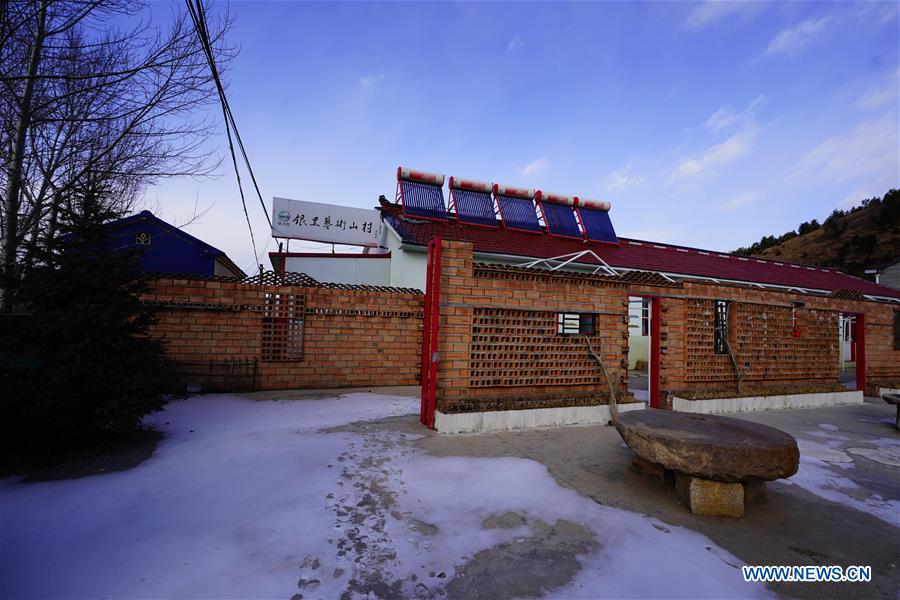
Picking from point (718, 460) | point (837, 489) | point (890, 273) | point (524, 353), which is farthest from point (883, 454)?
point (890, 273)

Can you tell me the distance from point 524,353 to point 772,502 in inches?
122

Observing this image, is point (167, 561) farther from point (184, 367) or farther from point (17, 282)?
point (184, 367)

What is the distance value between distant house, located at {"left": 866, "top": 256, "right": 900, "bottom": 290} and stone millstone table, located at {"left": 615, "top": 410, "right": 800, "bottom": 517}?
23.7m

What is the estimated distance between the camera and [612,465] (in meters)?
4.16

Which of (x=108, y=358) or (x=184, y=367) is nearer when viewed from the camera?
(x=108, y=358)

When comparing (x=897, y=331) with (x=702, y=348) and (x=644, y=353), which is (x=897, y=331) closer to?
(x=644, y=353)

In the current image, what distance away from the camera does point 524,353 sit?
5.84m

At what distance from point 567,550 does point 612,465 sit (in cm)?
188

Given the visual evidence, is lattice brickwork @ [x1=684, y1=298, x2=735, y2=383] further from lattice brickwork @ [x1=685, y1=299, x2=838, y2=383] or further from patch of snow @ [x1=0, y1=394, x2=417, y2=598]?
patch of snow @ [x1=0, y1=394, x2=417, y2=598]

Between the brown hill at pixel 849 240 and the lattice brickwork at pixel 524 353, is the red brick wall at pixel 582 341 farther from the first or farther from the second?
the brown hill at pixel 849 240

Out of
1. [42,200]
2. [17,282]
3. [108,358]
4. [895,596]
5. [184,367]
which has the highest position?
[42,200]

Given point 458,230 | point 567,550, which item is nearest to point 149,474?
point 567,550

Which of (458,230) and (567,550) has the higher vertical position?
(458,230)

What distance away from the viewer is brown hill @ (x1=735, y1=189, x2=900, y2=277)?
102ft
